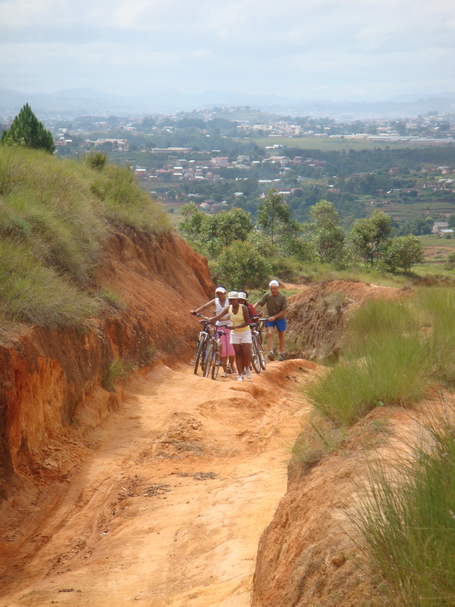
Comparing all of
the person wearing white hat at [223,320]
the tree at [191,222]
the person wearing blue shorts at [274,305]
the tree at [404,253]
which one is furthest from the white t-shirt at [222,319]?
the tree at [191,222]

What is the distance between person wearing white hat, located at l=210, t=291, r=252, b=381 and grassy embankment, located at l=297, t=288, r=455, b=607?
2.75 m

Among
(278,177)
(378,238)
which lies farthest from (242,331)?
(278,177)

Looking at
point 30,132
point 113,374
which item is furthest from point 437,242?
point 113,374

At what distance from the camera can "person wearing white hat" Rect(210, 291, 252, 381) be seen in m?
11.6

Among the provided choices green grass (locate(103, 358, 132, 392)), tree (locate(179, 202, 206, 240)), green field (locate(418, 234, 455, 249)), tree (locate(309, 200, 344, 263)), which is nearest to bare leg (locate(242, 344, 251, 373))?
green grass (locate(103, 358, 132, 392))

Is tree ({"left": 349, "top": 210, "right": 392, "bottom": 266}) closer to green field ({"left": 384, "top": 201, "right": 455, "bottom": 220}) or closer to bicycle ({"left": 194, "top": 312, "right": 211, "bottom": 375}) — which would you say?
bicycle ({"left": 194, "top": 312, "right": 211, "bottom": 375})

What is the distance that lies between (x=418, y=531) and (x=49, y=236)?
886cm

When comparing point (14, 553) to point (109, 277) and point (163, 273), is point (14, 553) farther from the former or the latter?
point (163, 273)

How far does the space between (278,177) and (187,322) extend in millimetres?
110602

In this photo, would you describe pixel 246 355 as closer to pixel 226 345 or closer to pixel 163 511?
pixel 226 345

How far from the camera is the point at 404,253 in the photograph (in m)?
33.3

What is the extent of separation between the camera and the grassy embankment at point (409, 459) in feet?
8.96

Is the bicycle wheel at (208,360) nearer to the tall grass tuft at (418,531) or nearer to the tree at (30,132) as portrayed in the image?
the tall grass tuft at (418,531)

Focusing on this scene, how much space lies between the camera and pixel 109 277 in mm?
13312
